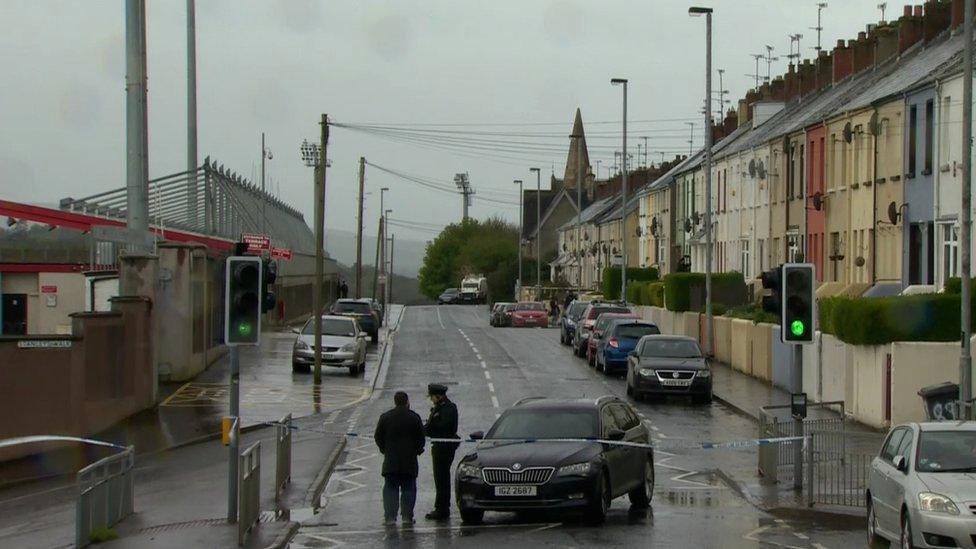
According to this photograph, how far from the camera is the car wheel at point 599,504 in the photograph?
54.5 feet

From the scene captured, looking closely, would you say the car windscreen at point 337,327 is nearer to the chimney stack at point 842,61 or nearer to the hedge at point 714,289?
the hedge at point 714,289

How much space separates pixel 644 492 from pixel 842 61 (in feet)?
133

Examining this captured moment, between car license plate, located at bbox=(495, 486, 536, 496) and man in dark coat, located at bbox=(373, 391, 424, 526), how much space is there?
1318 mm

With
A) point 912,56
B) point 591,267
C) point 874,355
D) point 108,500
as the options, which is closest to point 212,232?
point 912,56

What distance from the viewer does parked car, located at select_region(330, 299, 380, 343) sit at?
55.1m

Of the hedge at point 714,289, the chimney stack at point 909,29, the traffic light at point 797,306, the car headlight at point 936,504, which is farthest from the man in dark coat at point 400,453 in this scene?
the hedge at point 714,289

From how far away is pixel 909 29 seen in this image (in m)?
48.3

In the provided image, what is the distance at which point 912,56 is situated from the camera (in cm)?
4628

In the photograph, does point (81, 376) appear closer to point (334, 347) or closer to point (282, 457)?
point (282, 457)

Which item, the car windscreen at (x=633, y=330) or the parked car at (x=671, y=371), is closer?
the parked car at (x=671, y=371)

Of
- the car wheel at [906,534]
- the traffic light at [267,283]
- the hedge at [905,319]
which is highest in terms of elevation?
the traffic light at [267,283]

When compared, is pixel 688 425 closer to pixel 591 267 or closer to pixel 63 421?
pixel 63 421

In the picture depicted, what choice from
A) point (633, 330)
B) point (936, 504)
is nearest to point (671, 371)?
point (633, 330)

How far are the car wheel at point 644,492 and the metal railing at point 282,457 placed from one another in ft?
15.8
